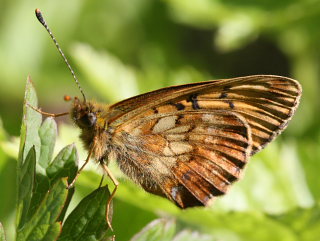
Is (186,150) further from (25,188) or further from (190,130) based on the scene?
(25,188)

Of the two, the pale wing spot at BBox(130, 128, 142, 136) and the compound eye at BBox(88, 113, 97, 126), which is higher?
the compound eye at BBox(88, 113, 97, 126)

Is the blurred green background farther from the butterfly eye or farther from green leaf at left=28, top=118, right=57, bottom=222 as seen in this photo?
green leaf at left=28, top=118, right=57, bottom=222

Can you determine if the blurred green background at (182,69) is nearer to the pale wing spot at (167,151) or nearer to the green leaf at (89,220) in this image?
the pale wing spot at (167,151)

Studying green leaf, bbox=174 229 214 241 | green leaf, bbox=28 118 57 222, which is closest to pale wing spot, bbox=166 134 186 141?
green leaf, bbox=174 229 214 241

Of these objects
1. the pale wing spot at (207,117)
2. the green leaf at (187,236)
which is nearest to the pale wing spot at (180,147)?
the pale wing spot at (207,117)

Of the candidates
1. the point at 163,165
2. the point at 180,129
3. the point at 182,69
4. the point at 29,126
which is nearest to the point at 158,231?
the point at 29,126

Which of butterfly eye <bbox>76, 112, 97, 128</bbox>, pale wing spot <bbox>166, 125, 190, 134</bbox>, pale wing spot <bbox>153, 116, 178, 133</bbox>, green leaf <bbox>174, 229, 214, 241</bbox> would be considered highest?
butterfly eye <bbox>76, 112, 97, 128</bbox>

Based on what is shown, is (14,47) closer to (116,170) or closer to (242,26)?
(242,26)
